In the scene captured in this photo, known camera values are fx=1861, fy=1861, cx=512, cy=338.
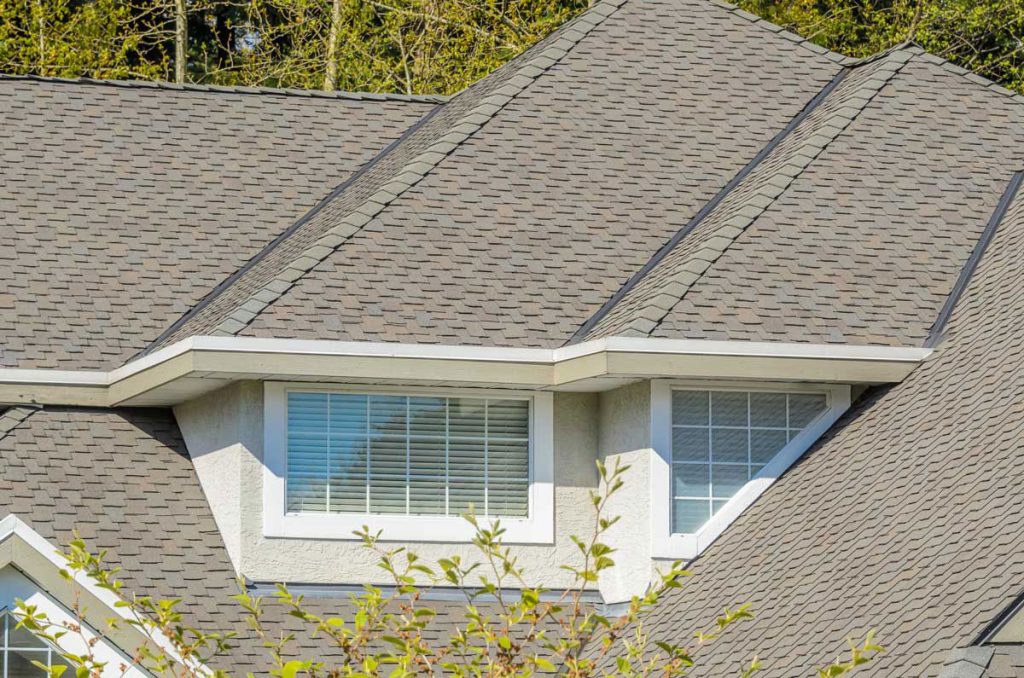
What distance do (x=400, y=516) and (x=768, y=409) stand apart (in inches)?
110

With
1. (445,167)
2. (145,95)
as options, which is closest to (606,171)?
(445,167)

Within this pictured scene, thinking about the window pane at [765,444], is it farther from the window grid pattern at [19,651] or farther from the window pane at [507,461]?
the window grid pattern at [19,651]

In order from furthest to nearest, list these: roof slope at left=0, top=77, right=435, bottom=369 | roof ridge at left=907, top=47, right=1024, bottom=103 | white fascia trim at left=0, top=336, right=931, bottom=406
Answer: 1. roof ridge at left=907, top=47, right=1024, bottom=103
2. roof slope at left=0, top=77, right=435, bottom=369
3. white fascia trim at left=0, top=336, right=931, bottom=406

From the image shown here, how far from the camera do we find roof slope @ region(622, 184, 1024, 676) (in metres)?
9.90

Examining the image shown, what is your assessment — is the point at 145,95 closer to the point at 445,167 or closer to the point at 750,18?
the point at 445,167

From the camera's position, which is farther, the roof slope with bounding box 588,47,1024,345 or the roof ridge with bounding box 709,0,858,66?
the roof ridge with bounding box 709,0,858,66

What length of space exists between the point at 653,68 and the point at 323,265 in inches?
174

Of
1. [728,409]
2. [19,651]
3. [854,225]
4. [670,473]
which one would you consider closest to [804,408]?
[728,409]

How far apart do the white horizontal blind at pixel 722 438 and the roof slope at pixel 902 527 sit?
10.4 inches

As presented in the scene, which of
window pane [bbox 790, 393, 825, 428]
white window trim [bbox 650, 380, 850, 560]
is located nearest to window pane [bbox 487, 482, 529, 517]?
white window trim [bbox 650, 380, 850, 560]

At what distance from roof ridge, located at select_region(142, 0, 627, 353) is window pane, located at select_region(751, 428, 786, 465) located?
3396mm

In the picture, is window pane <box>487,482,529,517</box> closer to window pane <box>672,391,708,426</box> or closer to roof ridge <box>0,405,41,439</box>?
window pane <box>672,391,708,426</box>

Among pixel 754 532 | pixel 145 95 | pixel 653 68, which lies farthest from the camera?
pixel 145 95

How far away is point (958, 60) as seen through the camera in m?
29.8
